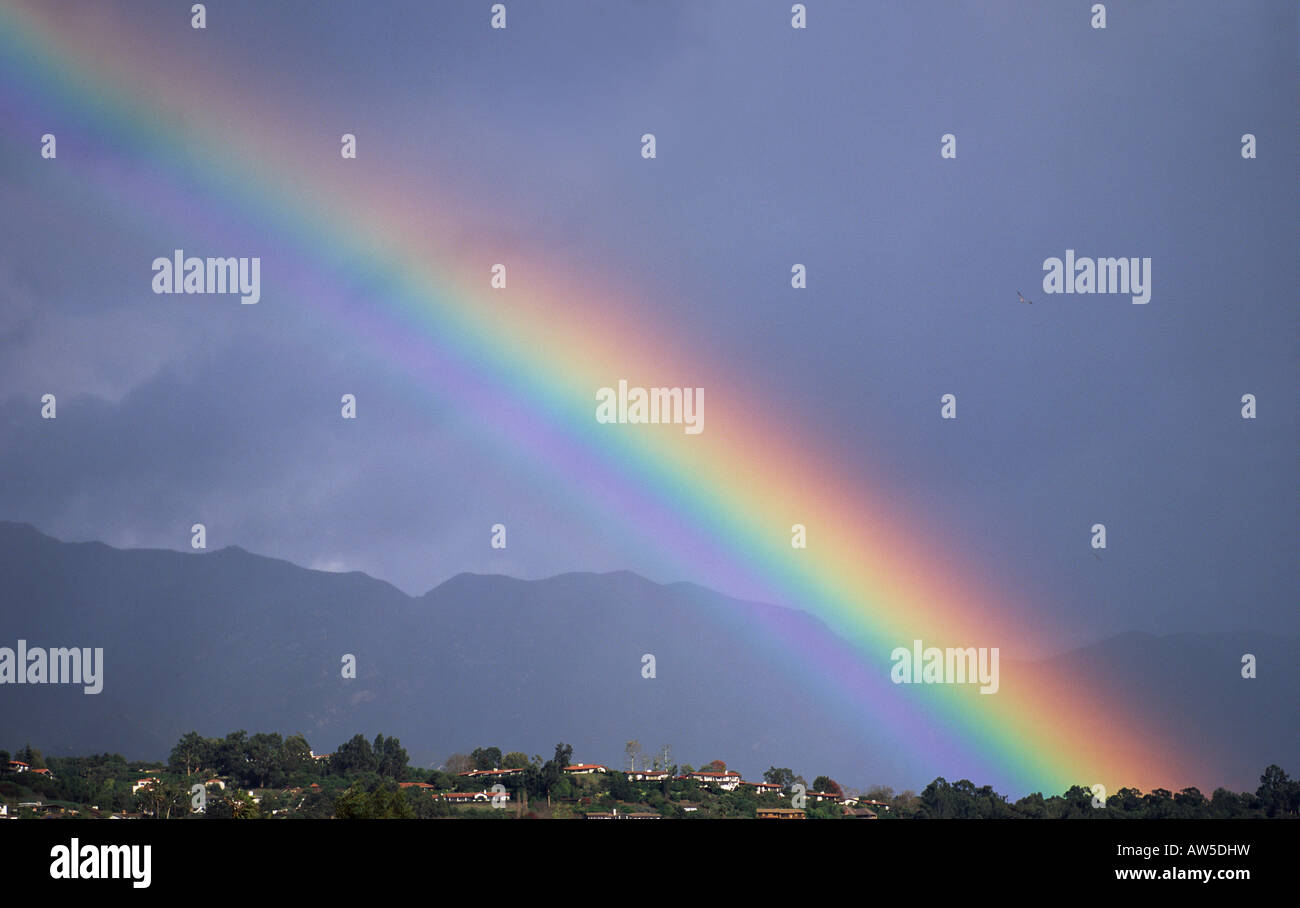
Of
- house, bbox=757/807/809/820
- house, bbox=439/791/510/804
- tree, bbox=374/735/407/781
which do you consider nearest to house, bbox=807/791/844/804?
house, bbox=757/807/809/820

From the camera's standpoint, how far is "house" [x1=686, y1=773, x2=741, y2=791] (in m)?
58.0

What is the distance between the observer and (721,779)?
60.3 metres

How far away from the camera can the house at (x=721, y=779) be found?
58.0 meters

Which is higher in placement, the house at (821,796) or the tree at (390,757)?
Result: the tree at (390,757)

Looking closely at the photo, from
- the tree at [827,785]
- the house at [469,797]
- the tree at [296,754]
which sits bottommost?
the tree at [827,785]

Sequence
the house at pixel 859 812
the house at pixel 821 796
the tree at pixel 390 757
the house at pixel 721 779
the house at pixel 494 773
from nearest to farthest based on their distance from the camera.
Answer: the house at pixel 721 779 < the house at pixel 494 773 < the house at pixel 859 812 < the tree at pixel 390 757 < the house at pixel 821 796

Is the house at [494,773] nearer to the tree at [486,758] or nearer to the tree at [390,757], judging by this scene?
the tree at [486,758]

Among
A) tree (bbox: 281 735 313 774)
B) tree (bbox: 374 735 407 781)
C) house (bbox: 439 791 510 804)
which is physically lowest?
house (bbox: 439 791 510 804)

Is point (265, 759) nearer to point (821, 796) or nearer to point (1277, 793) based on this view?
point (821, 796)

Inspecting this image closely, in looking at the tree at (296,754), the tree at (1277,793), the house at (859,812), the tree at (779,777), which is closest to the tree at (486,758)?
the tree at (296,754)

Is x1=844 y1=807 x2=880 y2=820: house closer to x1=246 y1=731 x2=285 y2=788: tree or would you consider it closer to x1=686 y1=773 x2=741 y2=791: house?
x1=686 y1=773 x2=741 y2=791: house
